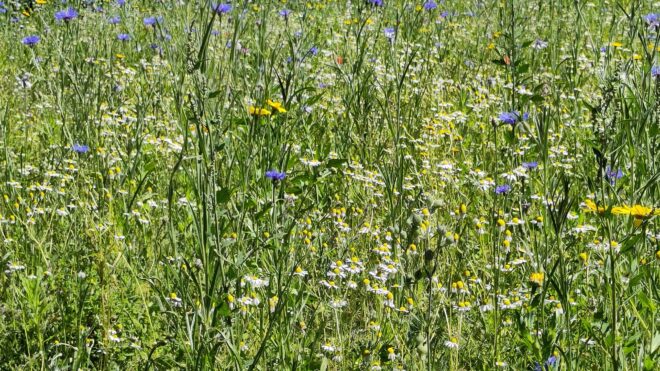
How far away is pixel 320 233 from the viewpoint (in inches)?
99.0

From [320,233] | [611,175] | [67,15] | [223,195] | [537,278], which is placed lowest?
[320,233]

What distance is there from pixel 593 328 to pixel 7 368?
4.84ft

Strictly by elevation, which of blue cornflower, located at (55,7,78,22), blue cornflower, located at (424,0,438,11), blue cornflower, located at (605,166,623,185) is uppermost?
blue cornflower, located at (424,0,438,11)

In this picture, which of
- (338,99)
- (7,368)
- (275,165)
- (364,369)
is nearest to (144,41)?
(338,99)

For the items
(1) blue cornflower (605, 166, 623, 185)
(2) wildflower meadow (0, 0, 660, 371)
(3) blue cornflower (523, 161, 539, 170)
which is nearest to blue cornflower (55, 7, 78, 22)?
(2) wildflower meadow (0, 0, 660, 371)

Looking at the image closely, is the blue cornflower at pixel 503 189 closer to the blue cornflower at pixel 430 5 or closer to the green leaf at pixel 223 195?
the green leaf at pixel 223 195

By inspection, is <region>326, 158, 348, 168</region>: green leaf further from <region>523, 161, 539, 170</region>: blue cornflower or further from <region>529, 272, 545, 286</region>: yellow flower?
<region>529, 272, 545, 286</region>: yellow flower

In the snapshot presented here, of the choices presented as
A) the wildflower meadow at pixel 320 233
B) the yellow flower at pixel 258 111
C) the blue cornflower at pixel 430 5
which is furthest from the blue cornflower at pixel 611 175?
the blue cornflower at pixel 430 5

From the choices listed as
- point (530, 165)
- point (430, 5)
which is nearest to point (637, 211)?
point (530, 165)

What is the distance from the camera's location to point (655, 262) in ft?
6.98

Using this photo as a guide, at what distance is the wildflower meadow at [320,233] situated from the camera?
5.72ft

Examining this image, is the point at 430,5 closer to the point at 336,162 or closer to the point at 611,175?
the point at 336,162

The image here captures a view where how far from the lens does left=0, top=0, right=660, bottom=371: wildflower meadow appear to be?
1.74m

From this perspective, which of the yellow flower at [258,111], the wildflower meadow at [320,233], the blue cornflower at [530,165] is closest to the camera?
the wildflower meadow at [320,233]
